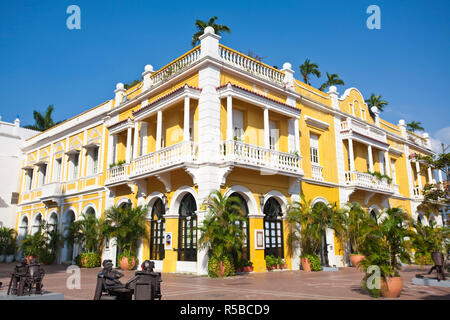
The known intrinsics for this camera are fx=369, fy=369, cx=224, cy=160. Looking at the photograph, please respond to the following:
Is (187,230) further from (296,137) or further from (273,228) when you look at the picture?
(296,137)

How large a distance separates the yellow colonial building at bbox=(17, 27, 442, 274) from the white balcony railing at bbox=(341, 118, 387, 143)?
0.22ft

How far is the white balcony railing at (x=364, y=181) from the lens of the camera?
1903cm

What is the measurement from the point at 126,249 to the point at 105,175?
200 inches

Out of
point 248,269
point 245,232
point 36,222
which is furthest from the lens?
point 36,222

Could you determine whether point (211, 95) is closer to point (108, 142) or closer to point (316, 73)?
point (108, 142)

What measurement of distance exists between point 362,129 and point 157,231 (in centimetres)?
1329

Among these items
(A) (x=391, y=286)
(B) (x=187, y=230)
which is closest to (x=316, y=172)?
(B) (x=187, y=230)

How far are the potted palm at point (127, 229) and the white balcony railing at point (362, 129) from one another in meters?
11.6

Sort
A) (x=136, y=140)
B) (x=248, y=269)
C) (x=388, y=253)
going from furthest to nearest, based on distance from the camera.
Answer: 1. (x=136, y=140)
2. (x=248, y=269)
3. (x=388, y=253)

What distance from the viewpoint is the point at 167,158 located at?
14117 mm

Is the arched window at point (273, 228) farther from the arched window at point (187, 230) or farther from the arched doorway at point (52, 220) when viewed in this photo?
the arched doorway at point (52, 220)

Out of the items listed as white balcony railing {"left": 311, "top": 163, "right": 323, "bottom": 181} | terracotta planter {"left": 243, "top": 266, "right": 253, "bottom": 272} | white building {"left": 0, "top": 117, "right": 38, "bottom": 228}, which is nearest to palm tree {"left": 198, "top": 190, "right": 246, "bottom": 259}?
terracotta planter {"left": 243, "top": 266, "right": 253, "bottom": 272}

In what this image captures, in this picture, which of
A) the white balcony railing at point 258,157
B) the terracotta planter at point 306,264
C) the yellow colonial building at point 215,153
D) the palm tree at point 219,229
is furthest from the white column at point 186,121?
the terracotta planter at point 306,264

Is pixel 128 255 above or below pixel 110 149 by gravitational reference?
below
